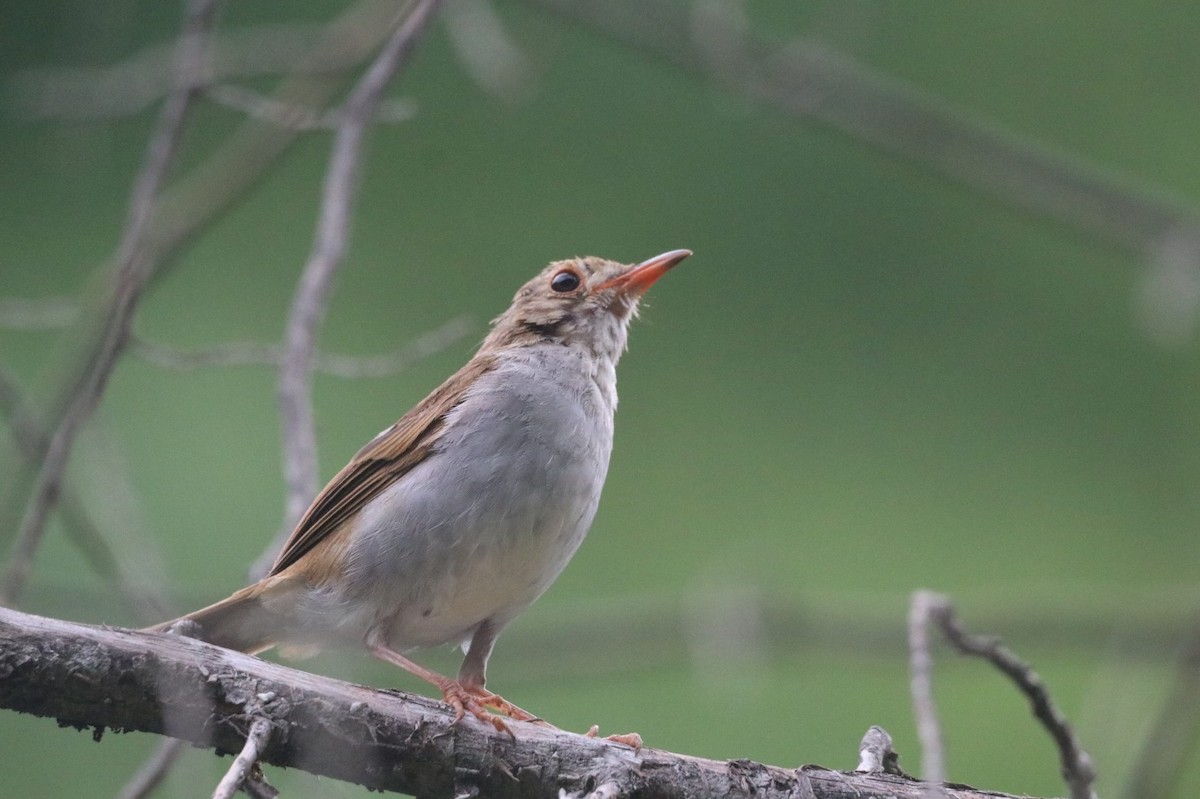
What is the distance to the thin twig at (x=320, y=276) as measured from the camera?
3.33 m

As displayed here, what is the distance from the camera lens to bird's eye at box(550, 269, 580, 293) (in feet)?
13.9

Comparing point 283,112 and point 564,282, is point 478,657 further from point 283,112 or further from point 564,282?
point 283,112

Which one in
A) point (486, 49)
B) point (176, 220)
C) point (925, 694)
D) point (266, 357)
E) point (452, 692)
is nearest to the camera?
point (925, 694)

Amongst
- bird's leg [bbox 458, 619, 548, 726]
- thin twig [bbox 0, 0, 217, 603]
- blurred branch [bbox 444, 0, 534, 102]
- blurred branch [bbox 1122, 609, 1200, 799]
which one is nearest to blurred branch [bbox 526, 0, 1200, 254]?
Result: blurred branch [bbox 444, 0, 534, 102]

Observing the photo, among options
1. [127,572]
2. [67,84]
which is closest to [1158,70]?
[67,84]

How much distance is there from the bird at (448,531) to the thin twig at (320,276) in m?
0.13

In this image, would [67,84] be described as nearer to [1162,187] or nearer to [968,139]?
[968,139]

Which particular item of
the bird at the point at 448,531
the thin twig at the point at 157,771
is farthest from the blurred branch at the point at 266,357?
the thin twig at the point at 157,771

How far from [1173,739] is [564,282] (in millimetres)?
2208

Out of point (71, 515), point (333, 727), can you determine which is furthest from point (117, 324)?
point (333, 727)

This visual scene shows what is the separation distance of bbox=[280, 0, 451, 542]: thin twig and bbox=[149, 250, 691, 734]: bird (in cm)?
13

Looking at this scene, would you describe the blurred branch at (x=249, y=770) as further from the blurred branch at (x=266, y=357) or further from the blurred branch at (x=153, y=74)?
the blurred branch at (x=153, y=74)

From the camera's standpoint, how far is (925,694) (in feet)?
8.41

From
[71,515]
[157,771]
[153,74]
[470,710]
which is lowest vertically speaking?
[157,771]
